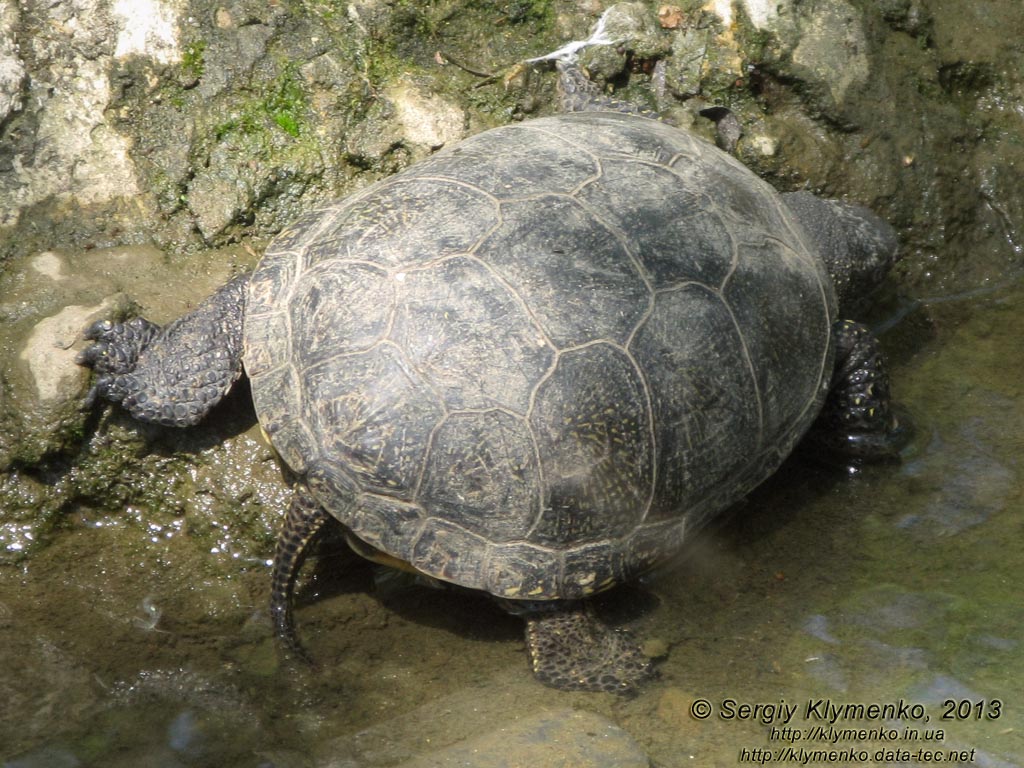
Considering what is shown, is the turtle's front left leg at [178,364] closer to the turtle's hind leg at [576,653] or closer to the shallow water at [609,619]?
the shallow water at [609,619]

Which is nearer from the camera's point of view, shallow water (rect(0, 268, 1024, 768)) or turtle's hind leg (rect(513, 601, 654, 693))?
shallow water (rect(0, 268, 1024, 768))

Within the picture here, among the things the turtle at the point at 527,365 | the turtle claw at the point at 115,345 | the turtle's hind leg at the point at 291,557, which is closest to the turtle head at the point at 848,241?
the turtle at the point at 527,365

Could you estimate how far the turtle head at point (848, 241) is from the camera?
17.0ft

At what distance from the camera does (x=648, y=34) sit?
19.0 ft

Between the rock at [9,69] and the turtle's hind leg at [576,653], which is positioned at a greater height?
the rock at [9,69]

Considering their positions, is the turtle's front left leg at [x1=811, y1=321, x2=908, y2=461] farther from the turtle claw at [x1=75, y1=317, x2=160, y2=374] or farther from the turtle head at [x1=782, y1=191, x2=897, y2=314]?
the turtle claw at [x1=75, y1=317, x2=160, y2=374]

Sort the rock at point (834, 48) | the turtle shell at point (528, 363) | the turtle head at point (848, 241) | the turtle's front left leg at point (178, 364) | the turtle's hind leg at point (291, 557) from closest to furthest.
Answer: the turtle shell at point (528, 363)
the turtle's hind leg at point (291, 557)
the turtle's front left leg at point (178, 364)
the turtle head at point (848, 241)
the rock at point (834, 48)

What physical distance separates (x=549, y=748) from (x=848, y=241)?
303cm

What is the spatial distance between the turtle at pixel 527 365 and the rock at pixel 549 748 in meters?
0.30

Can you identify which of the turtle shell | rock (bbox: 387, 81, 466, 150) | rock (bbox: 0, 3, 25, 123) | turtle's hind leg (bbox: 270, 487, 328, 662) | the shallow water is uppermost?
rock (bbox: 0, 3, 25, 123)

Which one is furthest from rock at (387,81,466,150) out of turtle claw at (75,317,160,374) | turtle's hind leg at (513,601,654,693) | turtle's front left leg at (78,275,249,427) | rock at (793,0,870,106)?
turtle's hind leg at (513,601,654,693)

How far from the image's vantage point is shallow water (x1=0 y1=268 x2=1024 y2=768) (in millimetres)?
3770

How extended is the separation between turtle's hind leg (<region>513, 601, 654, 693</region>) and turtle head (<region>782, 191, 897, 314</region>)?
215 centimetres

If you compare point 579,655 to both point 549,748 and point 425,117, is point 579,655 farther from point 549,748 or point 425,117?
point 425,117
